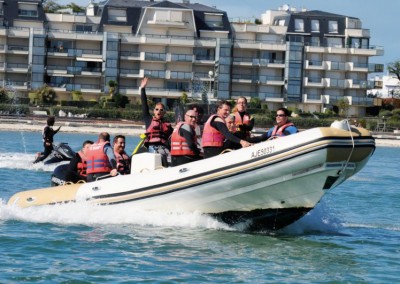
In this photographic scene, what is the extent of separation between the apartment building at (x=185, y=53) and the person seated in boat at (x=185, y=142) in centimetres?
6163

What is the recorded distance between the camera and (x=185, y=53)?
264 feet

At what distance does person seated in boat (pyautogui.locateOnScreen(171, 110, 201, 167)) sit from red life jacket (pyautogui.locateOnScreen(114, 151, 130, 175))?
1.04 metres

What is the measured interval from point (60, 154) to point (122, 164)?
815 centimetres

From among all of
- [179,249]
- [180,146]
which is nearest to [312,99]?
[180,146]

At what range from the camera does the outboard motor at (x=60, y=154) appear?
23.4 m

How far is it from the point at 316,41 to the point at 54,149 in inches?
2444

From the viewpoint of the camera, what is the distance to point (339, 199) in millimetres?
22531

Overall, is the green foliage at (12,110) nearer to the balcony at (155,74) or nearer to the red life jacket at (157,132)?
the balcony at (155,74)

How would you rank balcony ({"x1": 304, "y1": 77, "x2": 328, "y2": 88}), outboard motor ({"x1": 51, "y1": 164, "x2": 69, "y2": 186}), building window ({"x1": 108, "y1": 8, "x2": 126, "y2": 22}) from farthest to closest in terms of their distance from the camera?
balcony ({"x1": 304, "y1": 77, "x2": 328, "y2": 88}) < building window ({"x1": 108, "y1": 8, "x2": 126, "y2": 22}) < outboard motor ({"x1": 51, "y1": 164, "x2": 69, "y2": 186})

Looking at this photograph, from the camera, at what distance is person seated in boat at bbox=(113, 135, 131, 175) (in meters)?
15.8

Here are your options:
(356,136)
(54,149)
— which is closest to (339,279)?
(356,136)

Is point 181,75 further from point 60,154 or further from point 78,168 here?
point 78,168

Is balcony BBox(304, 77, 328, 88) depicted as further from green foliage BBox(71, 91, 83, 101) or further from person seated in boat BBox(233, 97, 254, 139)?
person seated in boat BBox(233, 97, 254, 139)

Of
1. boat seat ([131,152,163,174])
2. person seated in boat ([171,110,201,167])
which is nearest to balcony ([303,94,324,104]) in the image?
boat seat ([131,152,163,174])
